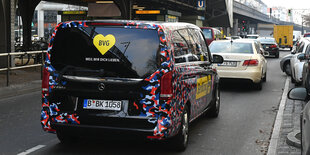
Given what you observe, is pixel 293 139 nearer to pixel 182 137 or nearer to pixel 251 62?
pixel 182 137

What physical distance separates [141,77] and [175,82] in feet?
1.50

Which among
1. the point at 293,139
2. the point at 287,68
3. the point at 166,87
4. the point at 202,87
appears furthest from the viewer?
the point at 287,68

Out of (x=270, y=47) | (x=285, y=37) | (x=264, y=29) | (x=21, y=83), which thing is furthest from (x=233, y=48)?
(x=264, y=29)

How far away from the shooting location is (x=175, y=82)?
Answer: 5.85 m

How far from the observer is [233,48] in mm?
14188

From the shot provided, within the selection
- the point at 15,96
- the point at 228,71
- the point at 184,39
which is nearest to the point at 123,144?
the point at 184,39

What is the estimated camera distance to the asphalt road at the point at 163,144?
6.38 meters

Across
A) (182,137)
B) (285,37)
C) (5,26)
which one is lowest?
(182,137)

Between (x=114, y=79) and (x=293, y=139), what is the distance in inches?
102

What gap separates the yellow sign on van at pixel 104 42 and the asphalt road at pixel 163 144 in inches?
40.3

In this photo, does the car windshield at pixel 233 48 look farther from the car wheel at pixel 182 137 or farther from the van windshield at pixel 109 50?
the van windshield at pixel 109 50

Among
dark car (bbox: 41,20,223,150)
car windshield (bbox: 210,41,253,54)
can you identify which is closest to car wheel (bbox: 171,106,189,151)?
dark car (bbox: 41,20,223,150)

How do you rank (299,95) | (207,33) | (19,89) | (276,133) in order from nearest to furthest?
1. (299,95)
2. (276,133)
3. (19,89)
4. (207,33)

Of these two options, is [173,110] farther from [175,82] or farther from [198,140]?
[198,140]
